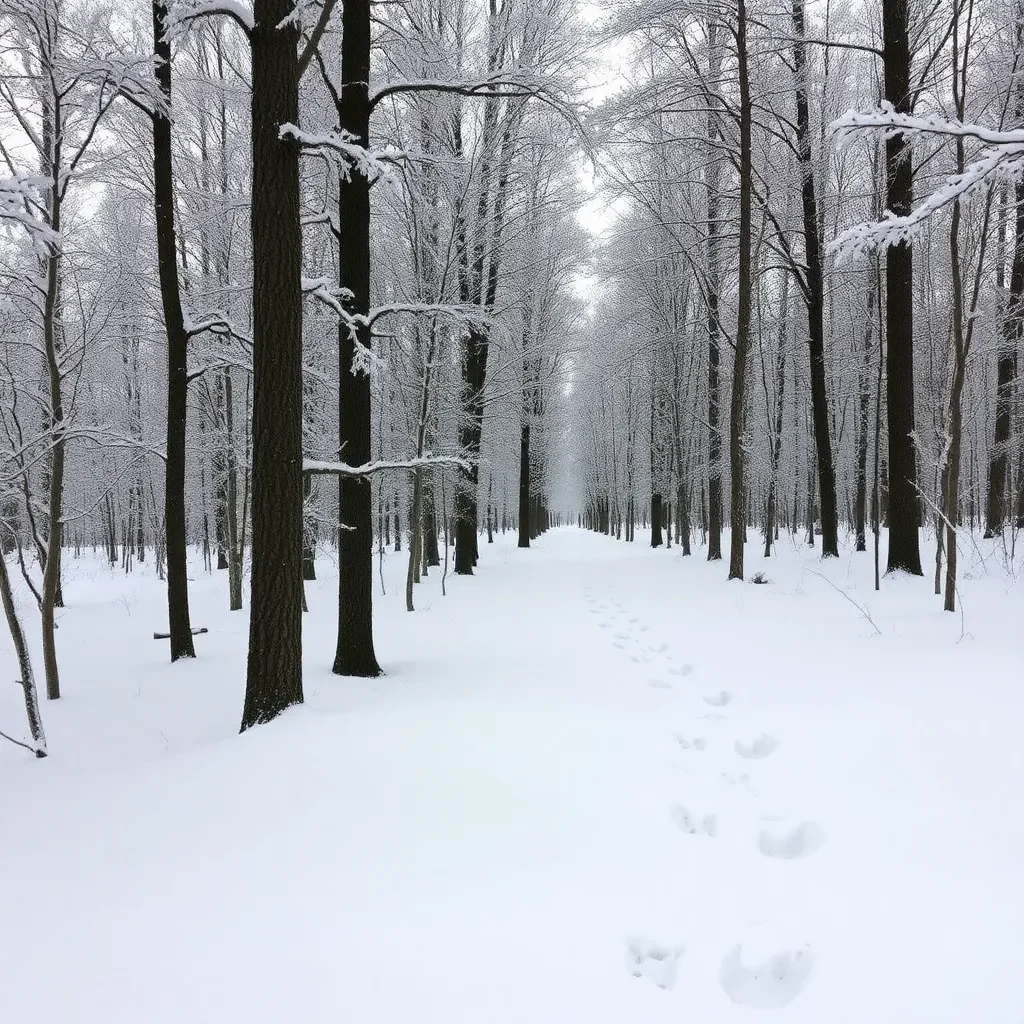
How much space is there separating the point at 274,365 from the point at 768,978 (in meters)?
4.08

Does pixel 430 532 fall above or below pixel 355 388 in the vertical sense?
below

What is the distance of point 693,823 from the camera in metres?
2.77

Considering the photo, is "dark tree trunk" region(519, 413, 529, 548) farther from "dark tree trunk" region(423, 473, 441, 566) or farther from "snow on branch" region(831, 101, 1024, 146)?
"snow on branch" region(831, 101, 1024, 146)

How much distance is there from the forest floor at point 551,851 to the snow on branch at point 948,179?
313cm

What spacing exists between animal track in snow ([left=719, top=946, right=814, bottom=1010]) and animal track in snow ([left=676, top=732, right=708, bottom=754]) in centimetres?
149

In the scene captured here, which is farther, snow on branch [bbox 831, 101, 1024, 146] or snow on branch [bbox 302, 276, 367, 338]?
snow on branch [bbox 302, 276, 367, 338]

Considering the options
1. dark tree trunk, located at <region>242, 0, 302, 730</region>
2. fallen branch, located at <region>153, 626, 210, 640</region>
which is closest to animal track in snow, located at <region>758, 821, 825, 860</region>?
dark tree trunk, located at <region>242, 0, 302, 730</region>

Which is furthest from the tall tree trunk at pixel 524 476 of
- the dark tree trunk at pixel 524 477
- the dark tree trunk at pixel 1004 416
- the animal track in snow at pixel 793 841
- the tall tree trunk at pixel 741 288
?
the animal track in snow at pixel 793 841

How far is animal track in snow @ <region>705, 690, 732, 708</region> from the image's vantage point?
14.0 feet

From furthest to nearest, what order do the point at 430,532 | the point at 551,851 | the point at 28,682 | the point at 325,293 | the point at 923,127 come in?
the point at 430,532 → the point at 325,293 → the point at 28,682 → the point at 923,127 → the point at 551,851

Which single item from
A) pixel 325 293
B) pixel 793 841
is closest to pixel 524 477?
pixel 325 293

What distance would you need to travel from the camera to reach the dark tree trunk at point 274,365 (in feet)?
12.9

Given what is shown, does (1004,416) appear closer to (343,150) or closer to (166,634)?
(343,150)

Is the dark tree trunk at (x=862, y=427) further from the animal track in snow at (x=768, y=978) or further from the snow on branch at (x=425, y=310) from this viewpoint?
the animal track in snow at (x=768, y=978)
